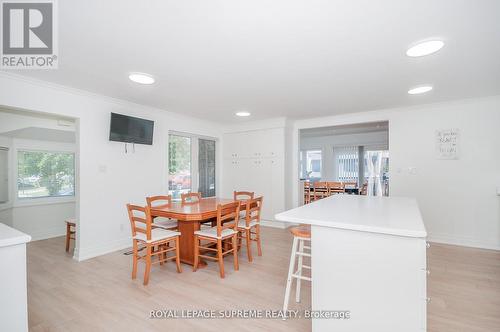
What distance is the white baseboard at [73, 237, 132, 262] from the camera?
10.6ft

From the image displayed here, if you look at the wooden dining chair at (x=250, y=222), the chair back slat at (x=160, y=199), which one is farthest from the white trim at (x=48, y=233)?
the wooden dining chair at (x=250, y=222)

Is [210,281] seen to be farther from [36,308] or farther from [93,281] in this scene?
[36,308]

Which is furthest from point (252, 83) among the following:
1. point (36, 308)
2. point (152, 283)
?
point (36, 308)

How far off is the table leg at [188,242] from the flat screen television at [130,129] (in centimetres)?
160

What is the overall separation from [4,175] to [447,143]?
23.5 feet

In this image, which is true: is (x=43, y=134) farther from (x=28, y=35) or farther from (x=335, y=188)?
(x=335, y=188)

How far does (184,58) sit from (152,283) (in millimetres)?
2290

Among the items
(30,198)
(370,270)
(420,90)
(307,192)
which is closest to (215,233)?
(370,270)

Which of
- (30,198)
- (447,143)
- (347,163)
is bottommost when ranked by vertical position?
(30,198)

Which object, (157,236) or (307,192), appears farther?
(307,192)

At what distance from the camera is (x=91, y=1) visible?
4.94ft

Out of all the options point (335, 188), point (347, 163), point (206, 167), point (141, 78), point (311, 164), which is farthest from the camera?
point (311, 164)

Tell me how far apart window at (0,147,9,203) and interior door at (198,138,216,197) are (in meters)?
3.17

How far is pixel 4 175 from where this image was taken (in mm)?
4016
